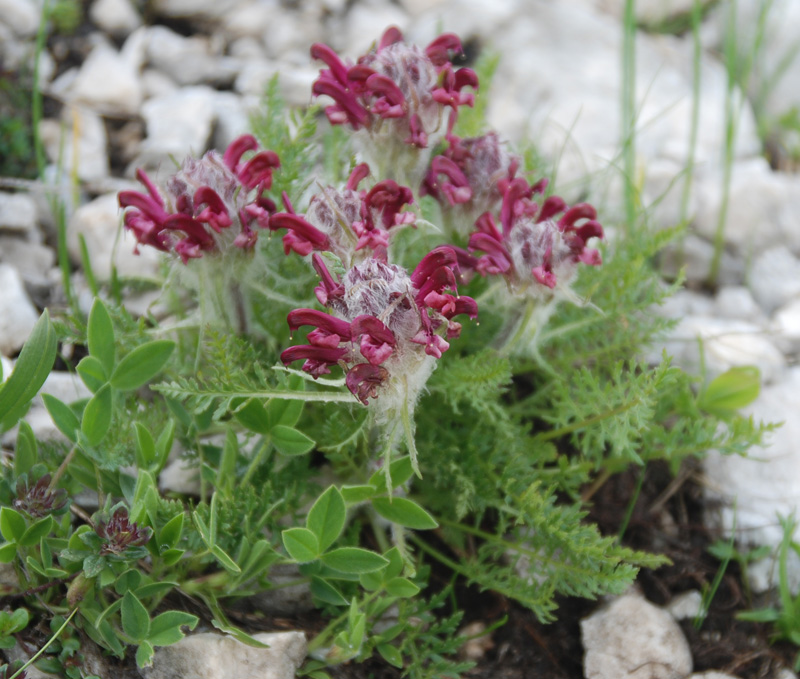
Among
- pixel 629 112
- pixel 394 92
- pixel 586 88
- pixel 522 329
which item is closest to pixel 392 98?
pixel 394 92

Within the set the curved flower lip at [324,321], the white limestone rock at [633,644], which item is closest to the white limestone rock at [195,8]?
the curved flower lip at [324,321]

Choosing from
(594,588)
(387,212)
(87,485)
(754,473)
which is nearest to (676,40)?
(754,473)

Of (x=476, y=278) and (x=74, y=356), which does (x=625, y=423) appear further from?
(x=74, y=356)

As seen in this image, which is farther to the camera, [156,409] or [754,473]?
[754,473]

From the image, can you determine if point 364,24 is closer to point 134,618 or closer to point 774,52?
point 774,52

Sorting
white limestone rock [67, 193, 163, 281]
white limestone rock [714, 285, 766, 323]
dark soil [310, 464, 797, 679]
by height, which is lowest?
dark soil [310, 464, 797, 679]

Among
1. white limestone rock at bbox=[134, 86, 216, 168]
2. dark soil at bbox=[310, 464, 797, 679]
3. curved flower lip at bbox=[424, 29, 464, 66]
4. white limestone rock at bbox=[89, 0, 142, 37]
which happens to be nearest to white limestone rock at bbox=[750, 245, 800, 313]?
dark soil at bbox=[310, 464, 797, 679]

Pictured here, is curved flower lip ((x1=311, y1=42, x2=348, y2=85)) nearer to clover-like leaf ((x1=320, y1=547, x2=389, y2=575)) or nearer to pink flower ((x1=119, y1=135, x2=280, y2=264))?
pink flower ((x1=119, y1=135, x2=280, y2=264))
